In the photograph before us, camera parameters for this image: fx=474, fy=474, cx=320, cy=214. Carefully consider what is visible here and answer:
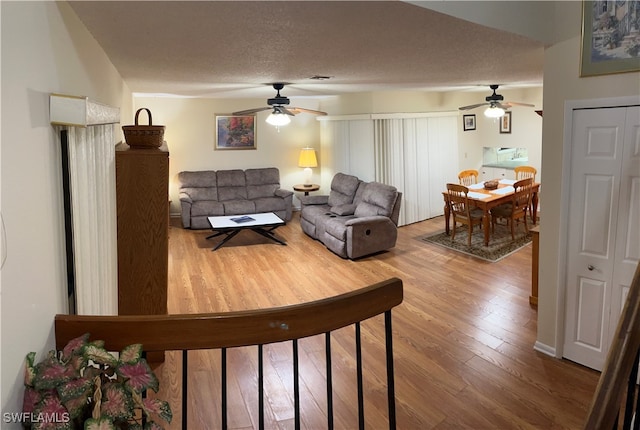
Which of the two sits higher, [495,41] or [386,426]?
[495,41]

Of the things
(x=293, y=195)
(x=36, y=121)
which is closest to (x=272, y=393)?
(x=36, y=121)

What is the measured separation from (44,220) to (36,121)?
30 cm

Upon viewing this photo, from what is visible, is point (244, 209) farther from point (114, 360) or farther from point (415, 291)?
point (114, 360)

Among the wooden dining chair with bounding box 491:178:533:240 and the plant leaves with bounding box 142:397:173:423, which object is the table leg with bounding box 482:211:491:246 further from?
the plant leaves with bounding box 142:397:173:423

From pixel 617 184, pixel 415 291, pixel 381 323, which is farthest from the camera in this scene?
pixel 415 291

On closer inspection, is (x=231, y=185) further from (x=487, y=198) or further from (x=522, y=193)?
(x=522, y=193)

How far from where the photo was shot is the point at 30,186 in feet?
4.34

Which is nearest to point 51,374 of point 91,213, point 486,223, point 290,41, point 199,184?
point 91,213

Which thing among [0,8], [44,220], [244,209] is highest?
[0,8]

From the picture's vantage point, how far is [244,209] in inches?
330

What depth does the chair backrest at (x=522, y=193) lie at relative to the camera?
280 inches

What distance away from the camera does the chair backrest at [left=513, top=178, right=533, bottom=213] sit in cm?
711

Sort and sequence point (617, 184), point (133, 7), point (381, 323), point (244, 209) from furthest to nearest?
point (244, 209) → point (381, 323) → point (617, 184) → point (133, 7)

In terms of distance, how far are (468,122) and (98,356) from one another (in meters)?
9.35
